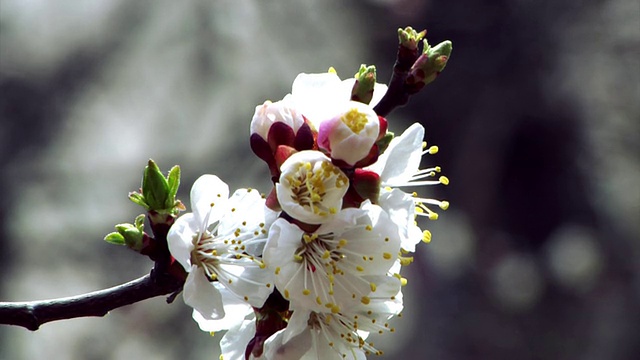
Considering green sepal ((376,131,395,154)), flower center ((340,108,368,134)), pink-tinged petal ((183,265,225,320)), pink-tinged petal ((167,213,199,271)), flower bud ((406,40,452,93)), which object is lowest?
pink-tinged petal ((183,265,225,320))

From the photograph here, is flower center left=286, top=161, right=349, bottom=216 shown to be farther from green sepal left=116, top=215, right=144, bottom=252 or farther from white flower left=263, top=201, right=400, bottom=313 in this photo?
green sepal left=116, top=215, right=144, bottom=252

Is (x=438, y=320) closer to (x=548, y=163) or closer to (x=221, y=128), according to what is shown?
(x=548, y=163)

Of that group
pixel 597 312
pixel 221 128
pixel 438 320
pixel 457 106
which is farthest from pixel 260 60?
pixel 597 312

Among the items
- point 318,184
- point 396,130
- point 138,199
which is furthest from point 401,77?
point 396,130

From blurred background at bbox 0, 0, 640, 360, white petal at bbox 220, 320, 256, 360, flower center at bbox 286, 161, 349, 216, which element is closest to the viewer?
flower center at bbox 286, 161, 349, 216

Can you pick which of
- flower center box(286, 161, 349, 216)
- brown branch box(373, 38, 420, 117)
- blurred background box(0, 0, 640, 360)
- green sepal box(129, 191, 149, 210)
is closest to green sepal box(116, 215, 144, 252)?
green sepal box(129, 191, 149, 210)

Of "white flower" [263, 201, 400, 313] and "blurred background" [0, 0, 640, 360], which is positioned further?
"blurred background" [0, 0, 640, 360]

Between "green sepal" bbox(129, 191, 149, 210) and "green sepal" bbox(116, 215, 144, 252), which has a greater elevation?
"green sepal" bbox(129, 191, 149, 210)
